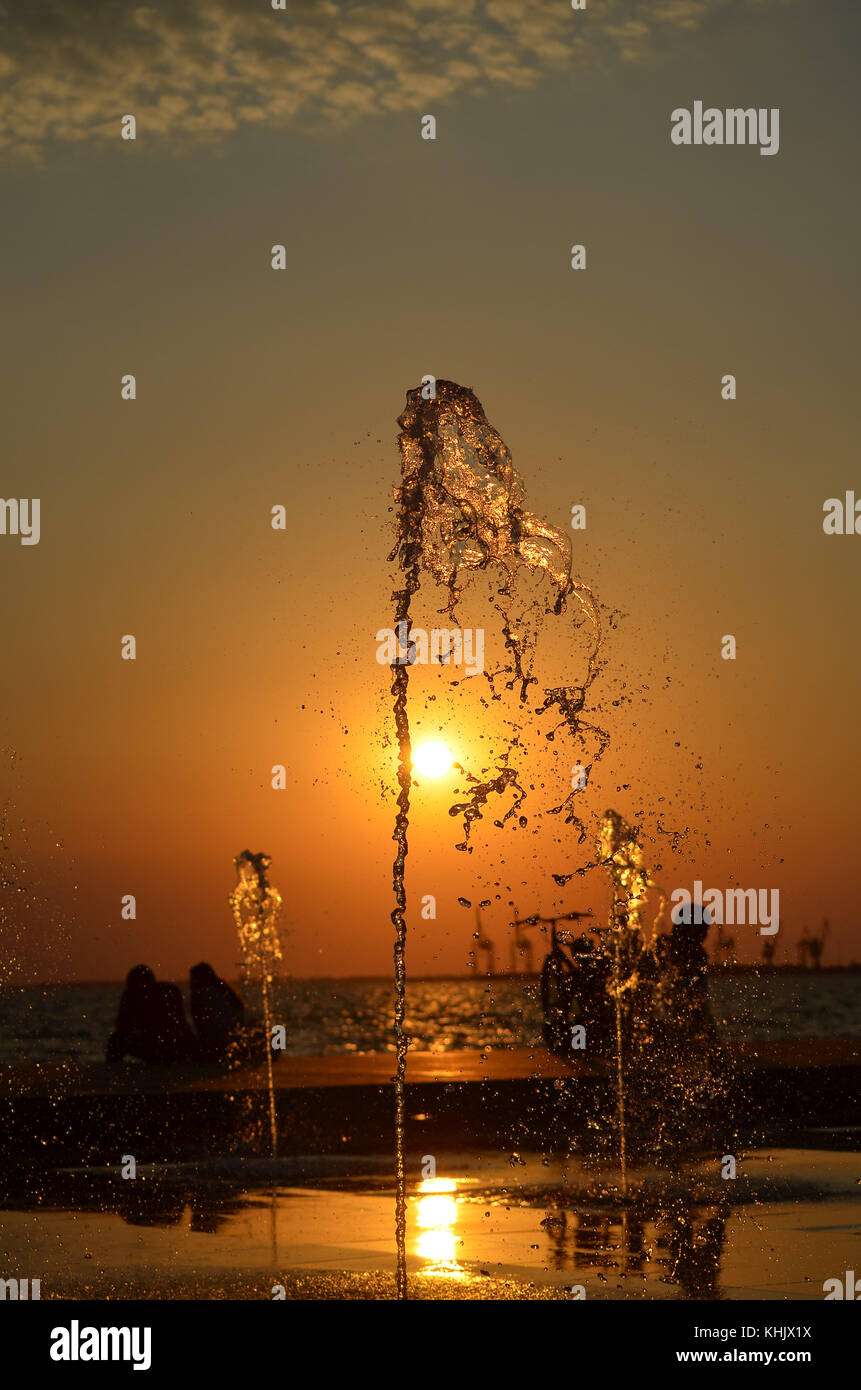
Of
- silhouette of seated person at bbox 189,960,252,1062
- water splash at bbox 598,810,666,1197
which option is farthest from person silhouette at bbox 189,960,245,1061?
water splash at bbox 598,810,666,1197

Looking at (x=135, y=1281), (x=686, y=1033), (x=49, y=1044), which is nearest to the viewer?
(x=135, y=1281)

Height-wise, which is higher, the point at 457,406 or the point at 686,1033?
the point at 457,406

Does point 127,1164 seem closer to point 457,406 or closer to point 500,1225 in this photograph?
point 500,1225

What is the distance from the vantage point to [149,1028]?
89.6 feet

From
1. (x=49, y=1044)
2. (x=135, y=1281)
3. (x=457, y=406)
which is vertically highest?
(x=457, y=406)

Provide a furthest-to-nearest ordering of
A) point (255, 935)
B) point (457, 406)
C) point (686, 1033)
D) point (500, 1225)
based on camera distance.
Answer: point (255, 935) < point (686, 1033) < point (457, 406) < point (500, 1225)

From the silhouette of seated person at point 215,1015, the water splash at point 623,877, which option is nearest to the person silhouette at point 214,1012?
the silhouette of seated person at point 215,1015

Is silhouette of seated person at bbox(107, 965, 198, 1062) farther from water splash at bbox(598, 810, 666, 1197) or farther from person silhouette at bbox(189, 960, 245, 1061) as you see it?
water splash at bbox(598, 810, 666, 1197)

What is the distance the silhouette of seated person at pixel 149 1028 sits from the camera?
27094 millimetres

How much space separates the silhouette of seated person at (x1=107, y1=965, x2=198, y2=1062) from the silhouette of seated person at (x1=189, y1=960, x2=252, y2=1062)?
0.39 meters

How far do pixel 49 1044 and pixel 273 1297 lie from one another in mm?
42180

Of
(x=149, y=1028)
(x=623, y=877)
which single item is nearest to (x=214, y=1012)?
(x=149, y=1028)

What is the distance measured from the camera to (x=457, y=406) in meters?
11.4
